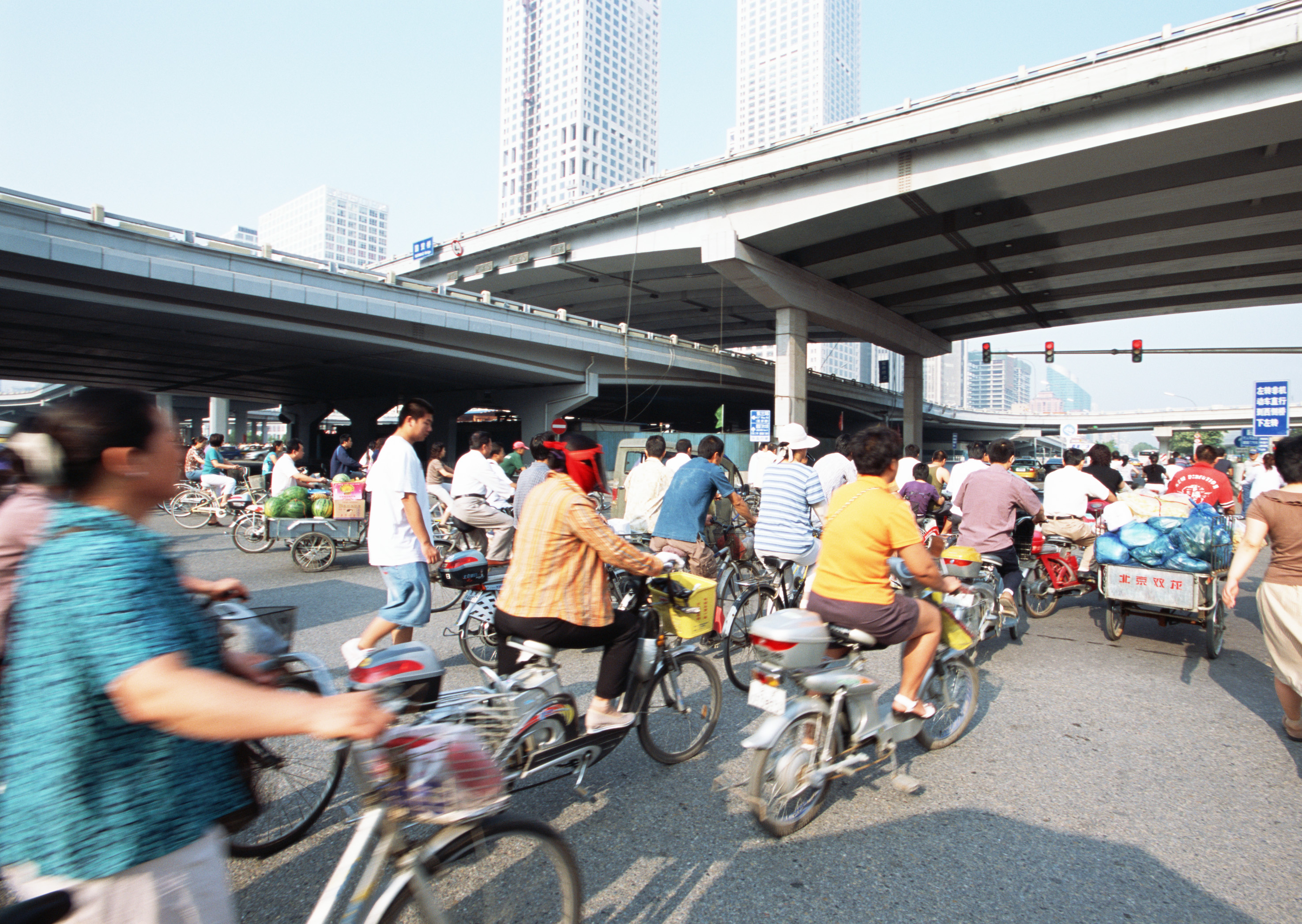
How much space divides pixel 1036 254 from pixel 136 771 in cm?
3409

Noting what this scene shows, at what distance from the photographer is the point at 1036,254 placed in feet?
96.4

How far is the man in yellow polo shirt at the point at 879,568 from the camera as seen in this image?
354 cm

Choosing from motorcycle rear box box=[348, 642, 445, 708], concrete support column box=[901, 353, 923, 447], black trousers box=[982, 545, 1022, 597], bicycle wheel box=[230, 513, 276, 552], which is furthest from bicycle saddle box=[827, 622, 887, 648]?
concrete support column box=[901, 353, 923, 447]

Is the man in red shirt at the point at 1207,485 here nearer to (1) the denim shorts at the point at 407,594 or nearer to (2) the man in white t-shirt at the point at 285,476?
(1) the denim shorts at the point at 407,594

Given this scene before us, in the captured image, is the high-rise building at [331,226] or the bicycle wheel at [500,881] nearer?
the bicycle wheel at [500,881]

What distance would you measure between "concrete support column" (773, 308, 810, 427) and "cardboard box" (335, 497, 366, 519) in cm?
2170

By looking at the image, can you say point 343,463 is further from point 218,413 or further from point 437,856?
point 218,413

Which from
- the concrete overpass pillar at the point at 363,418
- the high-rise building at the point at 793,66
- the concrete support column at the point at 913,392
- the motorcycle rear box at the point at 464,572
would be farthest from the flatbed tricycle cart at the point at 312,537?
the high-rise building at the point at 793,66

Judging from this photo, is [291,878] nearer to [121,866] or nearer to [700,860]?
[700,860]

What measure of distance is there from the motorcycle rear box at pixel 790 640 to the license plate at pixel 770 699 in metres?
0.11

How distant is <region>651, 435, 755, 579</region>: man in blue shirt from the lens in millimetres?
5973

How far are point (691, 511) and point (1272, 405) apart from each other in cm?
1951

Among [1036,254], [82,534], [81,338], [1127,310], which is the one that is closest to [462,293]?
[81,338]

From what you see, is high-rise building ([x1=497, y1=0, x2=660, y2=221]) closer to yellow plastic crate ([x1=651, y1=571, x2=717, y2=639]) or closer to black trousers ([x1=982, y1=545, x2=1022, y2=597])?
black trousers ([x1=982, y1=545, x2=1022, y2=597])
